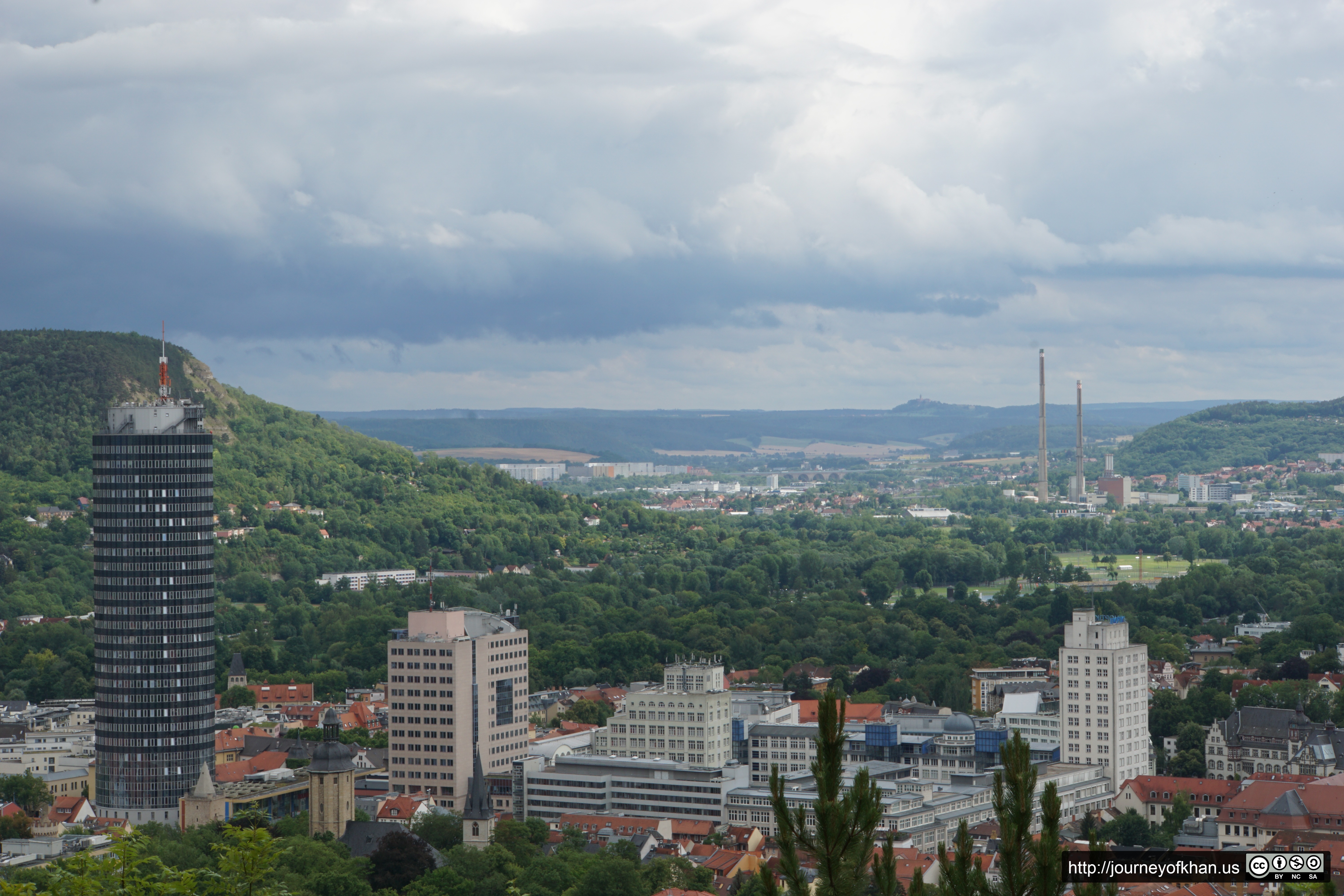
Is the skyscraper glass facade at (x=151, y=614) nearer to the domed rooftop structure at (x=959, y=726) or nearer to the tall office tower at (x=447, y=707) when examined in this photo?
the tall office tower at (x=447, y=707)

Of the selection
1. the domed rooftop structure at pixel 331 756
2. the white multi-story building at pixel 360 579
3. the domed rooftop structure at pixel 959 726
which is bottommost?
the domed rooftop structure at pixel 959 726

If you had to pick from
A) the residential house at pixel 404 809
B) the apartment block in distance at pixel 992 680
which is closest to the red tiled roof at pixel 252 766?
the residential house at pixel 404 809

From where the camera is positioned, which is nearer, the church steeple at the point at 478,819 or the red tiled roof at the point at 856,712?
the church steeple at the point at 478,819

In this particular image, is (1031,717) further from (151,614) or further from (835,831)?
(835,831)

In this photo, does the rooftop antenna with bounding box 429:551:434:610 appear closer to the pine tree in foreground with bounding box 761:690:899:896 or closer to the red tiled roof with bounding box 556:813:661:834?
the red tiled roof with bounding box 556:813:661:834

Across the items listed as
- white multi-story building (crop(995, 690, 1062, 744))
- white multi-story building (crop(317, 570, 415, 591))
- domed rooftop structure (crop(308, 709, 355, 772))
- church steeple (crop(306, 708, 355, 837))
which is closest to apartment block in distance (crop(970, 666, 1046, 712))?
white multi-story building (crop(995, 690, 1062, 744))

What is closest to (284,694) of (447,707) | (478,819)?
(447,707)
